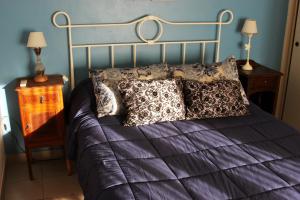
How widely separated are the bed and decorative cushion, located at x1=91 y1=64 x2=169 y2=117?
0.08m

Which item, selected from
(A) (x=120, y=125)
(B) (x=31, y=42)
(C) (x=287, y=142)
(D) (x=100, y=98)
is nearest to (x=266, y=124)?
(C) (x=287, y=142)

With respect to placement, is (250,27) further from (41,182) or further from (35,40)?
(41,182)

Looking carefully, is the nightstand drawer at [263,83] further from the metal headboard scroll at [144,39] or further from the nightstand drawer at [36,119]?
the nightstand drawer at [36,119]

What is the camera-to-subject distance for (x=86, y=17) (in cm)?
283

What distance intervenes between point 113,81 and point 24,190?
1073 mm

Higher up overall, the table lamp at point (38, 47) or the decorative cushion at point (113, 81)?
the table lamp at point (38, 47)

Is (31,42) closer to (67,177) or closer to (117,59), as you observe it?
(117,59)

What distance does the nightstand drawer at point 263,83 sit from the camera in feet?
10.1

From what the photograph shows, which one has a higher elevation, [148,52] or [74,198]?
[148,52]

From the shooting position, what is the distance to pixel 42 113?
2.68 meters

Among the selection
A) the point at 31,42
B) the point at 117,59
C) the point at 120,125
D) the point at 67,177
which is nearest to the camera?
the point at 120,125

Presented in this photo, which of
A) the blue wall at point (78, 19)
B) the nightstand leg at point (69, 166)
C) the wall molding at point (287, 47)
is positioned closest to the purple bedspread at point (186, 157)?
the nightstand leg at point (69, 166)

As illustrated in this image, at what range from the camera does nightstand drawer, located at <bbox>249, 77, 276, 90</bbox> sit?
121 inches

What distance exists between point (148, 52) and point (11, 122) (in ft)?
4.30
